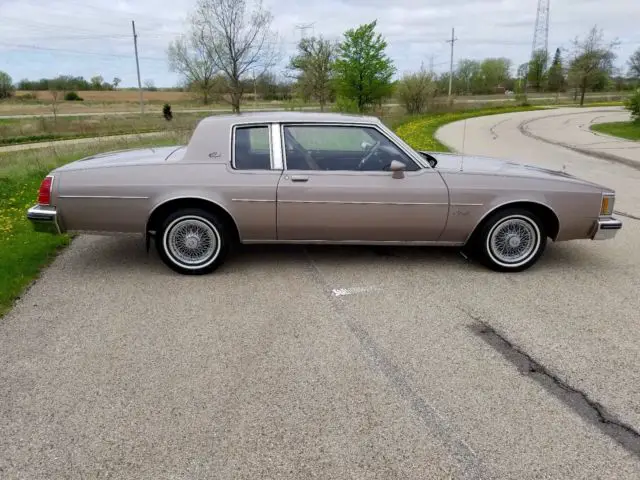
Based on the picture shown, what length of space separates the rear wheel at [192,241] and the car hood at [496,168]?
2215mm

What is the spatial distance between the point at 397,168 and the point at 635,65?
59654 mm

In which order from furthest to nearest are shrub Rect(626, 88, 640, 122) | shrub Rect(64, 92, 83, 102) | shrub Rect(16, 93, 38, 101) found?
shrub Rect(64, 92, 83, 102) → shrub Rect(16, 93, 38, 101) → shrub Rect(626, 88, 640, 122)

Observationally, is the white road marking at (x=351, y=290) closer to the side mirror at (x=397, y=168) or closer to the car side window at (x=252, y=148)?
the side mirror at (x=397, y=168)

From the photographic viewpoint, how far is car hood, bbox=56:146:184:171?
4930 mm

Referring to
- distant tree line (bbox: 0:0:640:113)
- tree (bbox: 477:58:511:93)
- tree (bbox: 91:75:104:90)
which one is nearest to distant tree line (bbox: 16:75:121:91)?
tree (bbox: 91:75:104:90)

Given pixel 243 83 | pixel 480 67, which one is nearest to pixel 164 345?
pixel 243 83

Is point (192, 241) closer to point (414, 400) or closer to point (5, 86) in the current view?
point (414, 400)

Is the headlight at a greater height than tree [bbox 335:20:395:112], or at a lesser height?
lesser

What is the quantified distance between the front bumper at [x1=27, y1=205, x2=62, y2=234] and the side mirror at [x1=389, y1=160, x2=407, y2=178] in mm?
3139

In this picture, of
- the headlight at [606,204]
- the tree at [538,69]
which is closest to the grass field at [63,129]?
the headlight at [606,204]

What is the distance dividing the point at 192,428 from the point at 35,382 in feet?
3.75

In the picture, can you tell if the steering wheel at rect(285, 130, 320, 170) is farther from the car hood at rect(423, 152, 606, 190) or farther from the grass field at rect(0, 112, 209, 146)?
the grass field at rect(0, 112, 209, 146)

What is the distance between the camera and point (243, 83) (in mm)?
26266

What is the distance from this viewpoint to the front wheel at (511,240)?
16.0 feet
